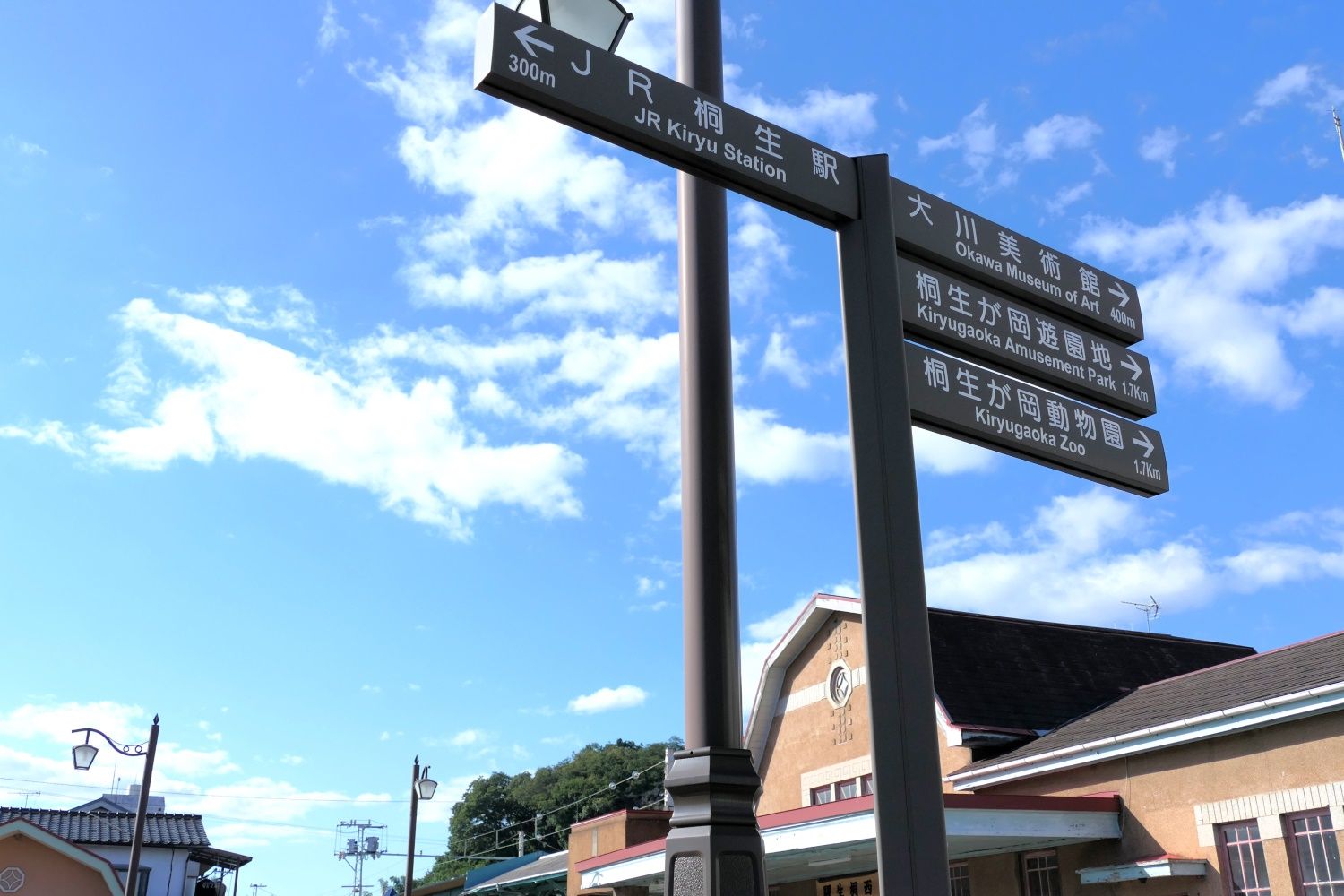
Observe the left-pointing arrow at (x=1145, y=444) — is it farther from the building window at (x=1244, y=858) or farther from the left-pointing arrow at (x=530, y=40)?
the building window at (x=1244, y=858)

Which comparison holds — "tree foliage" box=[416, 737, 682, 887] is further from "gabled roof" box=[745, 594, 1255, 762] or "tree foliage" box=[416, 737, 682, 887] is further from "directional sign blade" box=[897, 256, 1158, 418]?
"directional sign blade" box=[897, 256, 1158, 418]

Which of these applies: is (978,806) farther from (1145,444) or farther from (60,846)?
(60,846)

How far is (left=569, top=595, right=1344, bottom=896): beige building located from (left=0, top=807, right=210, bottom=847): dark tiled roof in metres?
18.2

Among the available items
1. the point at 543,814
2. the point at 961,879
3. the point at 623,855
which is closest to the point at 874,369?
the point at 961,879

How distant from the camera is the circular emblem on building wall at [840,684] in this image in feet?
76.9

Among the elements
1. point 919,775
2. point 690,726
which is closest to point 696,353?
point 690,726

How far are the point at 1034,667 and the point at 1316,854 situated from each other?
8.94 metres

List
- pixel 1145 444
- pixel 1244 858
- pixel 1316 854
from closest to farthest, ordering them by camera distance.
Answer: pixel 1145 444
pixel 1316 854
pixel 1244 858

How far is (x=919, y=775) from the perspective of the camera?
3.84 m

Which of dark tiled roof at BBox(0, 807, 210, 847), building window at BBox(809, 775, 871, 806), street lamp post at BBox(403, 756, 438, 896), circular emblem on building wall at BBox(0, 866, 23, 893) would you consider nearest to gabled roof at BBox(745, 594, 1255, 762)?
building window at BBox(809, 775, 871, 806)

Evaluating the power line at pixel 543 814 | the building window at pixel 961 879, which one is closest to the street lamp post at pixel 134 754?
the building window at pixel 961 879

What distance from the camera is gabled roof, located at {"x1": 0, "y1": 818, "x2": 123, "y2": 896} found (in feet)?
108

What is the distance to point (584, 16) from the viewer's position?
4.70 m

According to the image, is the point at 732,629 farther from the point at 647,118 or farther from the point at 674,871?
the point at 647,118
